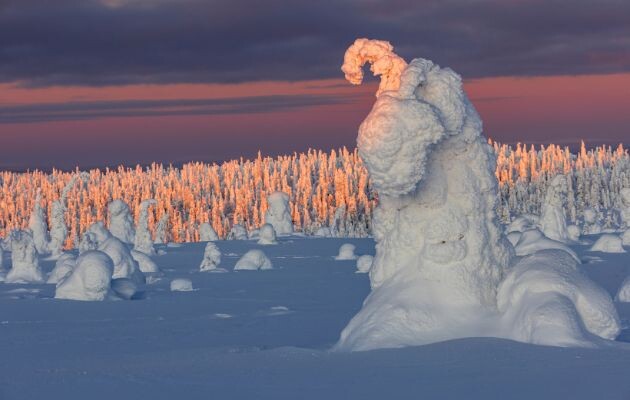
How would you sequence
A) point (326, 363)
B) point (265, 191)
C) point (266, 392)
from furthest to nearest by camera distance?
point (265, 191) → point (326, 363) → point (266, 392)

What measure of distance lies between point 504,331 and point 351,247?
22058mm

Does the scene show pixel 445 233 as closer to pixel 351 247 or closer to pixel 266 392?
pixel 266 392

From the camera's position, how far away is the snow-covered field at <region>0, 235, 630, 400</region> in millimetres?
8273

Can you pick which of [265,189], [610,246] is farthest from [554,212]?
[265,189]

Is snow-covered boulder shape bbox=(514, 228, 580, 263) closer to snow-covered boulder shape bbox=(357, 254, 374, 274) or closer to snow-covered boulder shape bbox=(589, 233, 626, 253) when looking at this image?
snow-covered boulder shape bbox=(357, 254, 374, 274)

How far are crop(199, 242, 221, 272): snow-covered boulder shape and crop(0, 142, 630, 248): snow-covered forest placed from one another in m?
87.1

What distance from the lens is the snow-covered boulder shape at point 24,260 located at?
25031 mm

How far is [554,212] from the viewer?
3697 cm

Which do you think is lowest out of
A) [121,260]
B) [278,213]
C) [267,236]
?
[121,260]

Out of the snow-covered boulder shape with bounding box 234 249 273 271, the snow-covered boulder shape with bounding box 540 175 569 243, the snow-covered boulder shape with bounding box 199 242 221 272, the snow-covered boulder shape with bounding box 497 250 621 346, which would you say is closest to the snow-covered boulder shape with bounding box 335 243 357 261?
the snow-covered boulder shape with bounding box 234 249 273 271

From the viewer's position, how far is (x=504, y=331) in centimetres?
1124

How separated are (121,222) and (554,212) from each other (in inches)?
674

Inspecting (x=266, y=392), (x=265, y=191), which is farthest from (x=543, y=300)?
(x=265, y=191)

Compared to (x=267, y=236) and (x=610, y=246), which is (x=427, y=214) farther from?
(x=267, y=236)
